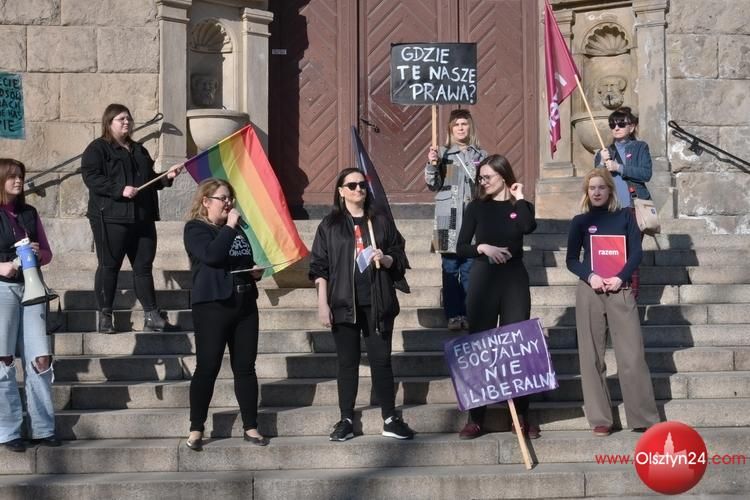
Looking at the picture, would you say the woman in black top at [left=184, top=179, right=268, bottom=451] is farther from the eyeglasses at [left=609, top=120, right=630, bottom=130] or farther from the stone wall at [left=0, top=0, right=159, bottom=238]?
the stone wall at [left=0, top=0, right=159, bottom=238]

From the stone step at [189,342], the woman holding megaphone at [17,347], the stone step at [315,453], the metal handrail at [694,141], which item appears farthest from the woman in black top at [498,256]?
the metal handrail at [694,141]

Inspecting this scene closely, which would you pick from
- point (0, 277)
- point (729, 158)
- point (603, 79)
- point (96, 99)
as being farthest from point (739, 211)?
point (0, 277)

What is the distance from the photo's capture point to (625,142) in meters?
9.38

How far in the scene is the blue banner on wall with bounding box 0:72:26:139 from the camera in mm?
9953

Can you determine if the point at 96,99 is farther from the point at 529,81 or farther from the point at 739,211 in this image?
the point at 739,211

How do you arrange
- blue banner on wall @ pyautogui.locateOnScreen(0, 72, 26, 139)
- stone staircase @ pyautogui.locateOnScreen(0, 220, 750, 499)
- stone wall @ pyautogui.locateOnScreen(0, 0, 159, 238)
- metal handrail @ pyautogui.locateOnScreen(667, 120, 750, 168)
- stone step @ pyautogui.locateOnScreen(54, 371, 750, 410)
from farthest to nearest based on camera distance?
metal handrail @ pyautogui.locateOnScreen(667, 120, 750, 168), stone wall @ pyautogui.locateOnScreen(0, 0, 159, 238), blue banner on wall @ pyautogui.locateOnScreen(0, 72, 26, 139), stone step @ pyautogui.locateOnScreen(54, 371, 750, 410), stone staircase @ pyautogui.locateOnScreen(0, 220, 750, 499)

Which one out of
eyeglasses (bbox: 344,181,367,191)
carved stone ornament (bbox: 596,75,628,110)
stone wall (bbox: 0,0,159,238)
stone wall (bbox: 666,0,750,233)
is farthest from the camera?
carved stone ornament (bbox: 596,75,628,110)

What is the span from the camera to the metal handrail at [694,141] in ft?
42.1

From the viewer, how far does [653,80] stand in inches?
514

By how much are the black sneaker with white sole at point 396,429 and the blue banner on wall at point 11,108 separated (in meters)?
4.44

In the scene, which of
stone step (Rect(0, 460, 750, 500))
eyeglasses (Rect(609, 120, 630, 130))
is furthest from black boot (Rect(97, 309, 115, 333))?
eyeglasses (Rect(609, 120, 630, 130))

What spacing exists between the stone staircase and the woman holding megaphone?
0.54 ft

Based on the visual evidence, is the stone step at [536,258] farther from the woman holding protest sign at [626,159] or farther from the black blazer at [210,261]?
the black blazer at [210,261]

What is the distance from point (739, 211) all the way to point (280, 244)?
629 cm
